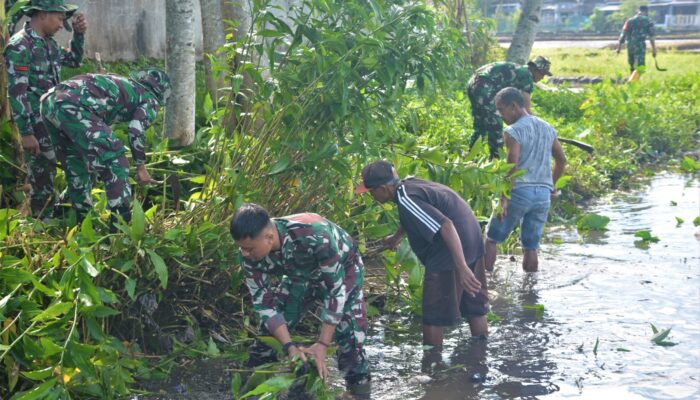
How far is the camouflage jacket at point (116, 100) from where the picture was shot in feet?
19.6

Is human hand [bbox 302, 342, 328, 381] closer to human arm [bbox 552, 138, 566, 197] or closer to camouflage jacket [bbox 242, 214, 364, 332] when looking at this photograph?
camouflage jacket [bbox 242, 214, 364, 332]

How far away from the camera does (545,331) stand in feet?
22.1

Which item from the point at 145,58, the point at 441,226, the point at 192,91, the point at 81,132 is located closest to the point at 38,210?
the point at 81,132

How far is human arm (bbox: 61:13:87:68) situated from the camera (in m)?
7.13

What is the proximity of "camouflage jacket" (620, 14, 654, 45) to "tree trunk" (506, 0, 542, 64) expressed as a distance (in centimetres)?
797

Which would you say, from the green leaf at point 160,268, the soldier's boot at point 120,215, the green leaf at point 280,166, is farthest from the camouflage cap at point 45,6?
the green leaf at point 160,268

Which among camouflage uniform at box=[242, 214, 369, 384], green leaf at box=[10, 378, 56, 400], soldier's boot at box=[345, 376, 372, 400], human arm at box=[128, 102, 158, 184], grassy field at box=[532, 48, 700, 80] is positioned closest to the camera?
green leaf at box=[10, 378, 56, 400]

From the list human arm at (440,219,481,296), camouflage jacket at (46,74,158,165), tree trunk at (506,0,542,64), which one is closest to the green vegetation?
camouflage jacket at (46,74,158,165)

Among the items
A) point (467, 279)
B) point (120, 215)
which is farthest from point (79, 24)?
point (467, 279)

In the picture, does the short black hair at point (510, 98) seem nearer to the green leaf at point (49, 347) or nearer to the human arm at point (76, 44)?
the human arm at point (76, 44)

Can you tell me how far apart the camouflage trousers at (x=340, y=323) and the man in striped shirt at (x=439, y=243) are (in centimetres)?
65

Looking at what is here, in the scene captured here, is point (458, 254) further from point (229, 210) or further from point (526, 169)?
point (526, 169)

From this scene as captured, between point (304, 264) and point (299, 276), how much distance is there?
153 mm

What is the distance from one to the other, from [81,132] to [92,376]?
6.01 feet
